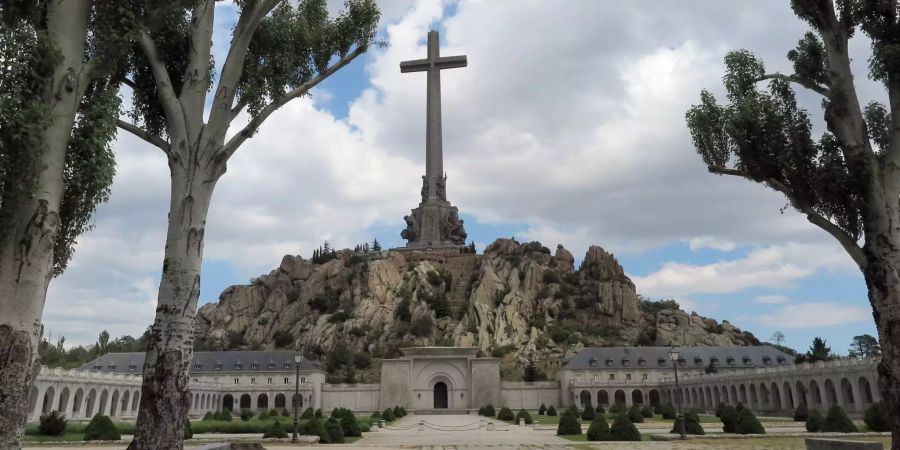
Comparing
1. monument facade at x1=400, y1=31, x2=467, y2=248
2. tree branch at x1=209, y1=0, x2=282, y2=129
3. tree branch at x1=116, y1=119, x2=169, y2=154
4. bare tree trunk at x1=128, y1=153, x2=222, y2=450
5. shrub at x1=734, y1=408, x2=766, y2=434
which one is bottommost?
shrub at x1=734, y1=408, x2=766, y2=434

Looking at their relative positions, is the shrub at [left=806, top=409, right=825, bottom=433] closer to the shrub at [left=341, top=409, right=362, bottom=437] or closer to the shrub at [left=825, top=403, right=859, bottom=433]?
the shrub at [left=825, top=403, right=859, bottom=433]

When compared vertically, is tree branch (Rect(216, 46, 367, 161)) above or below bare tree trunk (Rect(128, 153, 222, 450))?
above

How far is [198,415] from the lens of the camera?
52438 millimetres

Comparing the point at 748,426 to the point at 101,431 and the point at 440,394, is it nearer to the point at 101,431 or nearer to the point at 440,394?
the point at 101,431

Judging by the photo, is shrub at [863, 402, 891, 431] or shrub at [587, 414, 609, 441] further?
shrub at [863, 402, 891, 431]

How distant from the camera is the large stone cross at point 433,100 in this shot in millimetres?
77938

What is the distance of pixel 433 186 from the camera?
263ft

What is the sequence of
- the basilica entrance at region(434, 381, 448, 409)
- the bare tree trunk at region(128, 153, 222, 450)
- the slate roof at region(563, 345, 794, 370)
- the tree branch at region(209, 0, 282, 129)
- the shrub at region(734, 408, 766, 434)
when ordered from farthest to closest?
the slate roof at region(563, 345, 794, 370) → the basilica entrance at region(434, 381, 448, 409) → the shrub at region(734, 408, 766, 434) → the tree branch at region(209, 0, 282, 129) → the bare tree trunk at region(128, 153, 222, 450)

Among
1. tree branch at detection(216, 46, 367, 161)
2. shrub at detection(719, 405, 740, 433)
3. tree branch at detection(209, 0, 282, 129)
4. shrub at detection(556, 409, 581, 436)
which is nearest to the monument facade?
shrub at detection(556, 409, 581, 436)

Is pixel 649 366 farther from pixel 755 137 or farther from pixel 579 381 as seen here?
pixel 755 137

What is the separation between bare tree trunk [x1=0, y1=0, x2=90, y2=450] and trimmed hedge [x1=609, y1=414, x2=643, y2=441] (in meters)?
21.0

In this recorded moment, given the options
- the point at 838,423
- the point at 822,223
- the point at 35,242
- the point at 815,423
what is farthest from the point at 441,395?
the point at 35,242

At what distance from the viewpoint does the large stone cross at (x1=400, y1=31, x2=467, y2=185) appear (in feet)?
256

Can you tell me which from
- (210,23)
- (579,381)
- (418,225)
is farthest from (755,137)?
(418,225)
